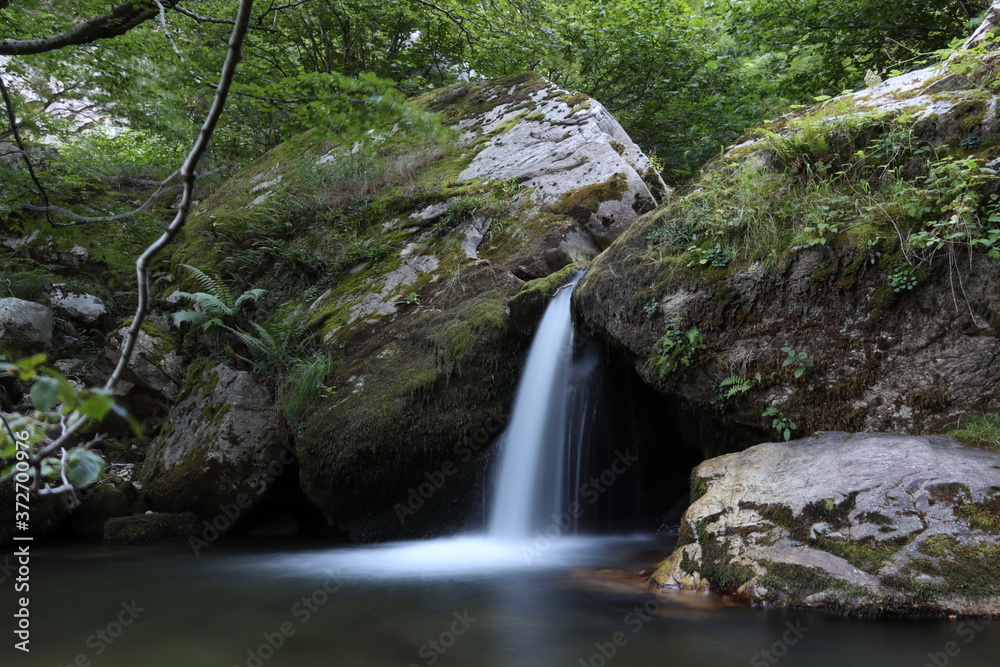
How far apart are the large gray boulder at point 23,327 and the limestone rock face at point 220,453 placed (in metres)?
3.75

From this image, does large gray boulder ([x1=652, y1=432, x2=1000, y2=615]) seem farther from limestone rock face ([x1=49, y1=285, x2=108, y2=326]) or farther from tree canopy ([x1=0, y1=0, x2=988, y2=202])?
limestone rock face ([x1=49, y1=285, x2=108, y2=326])

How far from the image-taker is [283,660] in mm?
3273

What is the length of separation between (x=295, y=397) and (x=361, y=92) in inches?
166

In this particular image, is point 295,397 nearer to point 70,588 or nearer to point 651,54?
point 70,588

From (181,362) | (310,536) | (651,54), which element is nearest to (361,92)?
(310,536)

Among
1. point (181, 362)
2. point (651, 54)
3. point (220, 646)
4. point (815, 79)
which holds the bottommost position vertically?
point (220, 646)

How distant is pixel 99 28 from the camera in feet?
14.4

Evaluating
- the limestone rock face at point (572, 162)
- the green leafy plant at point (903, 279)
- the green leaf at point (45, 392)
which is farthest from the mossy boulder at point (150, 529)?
the green leafy plant at point (903, 279)

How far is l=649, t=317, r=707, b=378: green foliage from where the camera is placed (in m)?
5.00

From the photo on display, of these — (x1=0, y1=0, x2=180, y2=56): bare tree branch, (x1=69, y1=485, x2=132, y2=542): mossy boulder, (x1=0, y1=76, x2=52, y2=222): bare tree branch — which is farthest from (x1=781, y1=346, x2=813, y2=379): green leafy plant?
(x1=69, y1=485, x2=132, y2=542): mossy boulder

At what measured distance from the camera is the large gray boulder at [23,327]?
376 inches

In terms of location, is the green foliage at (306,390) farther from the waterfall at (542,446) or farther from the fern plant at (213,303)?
the waterfall at (542,446)

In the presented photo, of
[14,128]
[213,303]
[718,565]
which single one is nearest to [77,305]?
[213,303]

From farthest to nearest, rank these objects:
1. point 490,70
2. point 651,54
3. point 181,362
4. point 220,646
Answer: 1. point 490,70
2. point 651,54
3. point 181,362
4. point 220,646
